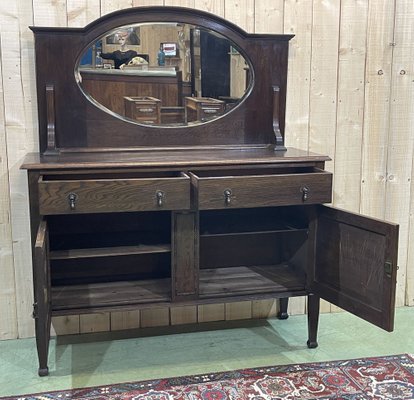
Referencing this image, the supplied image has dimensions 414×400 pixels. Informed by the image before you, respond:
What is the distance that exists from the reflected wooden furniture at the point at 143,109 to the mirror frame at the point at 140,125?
0.04 metres

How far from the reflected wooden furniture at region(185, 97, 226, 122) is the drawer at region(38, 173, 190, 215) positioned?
0.49m

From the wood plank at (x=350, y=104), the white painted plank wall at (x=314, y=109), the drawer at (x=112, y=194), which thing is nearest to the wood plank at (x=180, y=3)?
the white painted plank wall at (x=314, y=109)

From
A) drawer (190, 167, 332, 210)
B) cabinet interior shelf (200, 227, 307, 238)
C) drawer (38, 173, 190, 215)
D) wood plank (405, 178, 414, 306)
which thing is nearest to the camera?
drawer (38, 173, 190, 215)

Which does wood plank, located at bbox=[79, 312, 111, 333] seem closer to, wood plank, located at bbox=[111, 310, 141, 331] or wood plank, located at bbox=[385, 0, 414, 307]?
wood plank, located at bbox=[111, 310, 141, 331]

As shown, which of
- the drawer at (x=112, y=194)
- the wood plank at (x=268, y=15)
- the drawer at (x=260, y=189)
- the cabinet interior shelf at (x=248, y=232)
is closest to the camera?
the drawer at (x=112, y=194)

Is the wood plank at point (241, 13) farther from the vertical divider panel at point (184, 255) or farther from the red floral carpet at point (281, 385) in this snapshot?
the red floral carpet at point (281, 385)

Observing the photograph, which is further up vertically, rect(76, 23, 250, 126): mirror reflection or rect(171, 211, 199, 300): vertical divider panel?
rect(76, 23, 250, 126): mirror reflection

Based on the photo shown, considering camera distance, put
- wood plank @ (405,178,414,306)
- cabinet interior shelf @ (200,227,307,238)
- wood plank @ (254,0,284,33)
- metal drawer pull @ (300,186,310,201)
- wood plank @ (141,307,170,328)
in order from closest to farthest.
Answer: metal drawer pull @ (300,186,310,201)
cabinet interior shelf @ (200,227,307,238)
wood plank @ (254,0,284,33)
wood plank @ (141,307,170,328)
wood plank @ (405,178,414,306)

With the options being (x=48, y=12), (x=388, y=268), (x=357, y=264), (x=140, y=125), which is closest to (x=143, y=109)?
(x=140, y=125)

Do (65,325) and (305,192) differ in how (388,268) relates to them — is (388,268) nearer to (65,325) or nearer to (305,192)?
(305,192)

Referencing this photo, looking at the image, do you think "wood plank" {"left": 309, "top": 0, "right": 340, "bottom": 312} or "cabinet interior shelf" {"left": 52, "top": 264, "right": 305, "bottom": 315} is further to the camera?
"wood plank" {"left": 309, "top": 0, "right": 340, "bottom": 312}

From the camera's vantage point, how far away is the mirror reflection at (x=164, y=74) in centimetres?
243

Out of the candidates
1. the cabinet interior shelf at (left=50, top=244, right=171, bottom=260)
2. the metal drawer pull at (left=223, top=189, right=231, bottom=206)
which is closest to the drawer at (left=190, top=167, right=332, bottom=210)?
the metal drawer pull at (left=223, top=189, right=231, bottom=206)

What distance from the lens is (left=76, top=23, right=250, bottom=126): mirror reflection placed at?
243 cm
